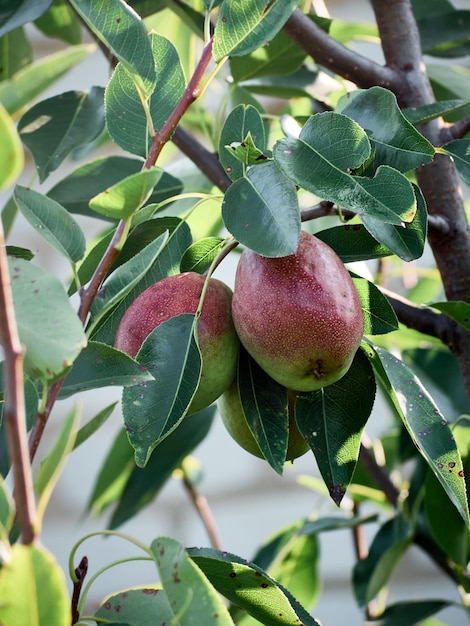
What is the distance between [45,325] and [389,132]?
0.75 feet

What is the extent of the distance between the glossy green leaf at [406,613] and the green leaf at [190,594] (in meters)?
0.61

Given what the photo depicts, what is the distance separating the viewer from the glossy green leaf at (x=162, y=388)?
422 millimetres

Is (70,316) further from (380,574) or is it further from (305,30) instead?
(380,574)

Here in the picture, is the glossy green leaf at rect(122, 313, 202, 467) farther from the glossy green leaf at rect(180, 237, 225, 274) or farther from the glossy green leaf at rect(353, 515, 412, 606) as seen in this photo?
the glossy green leaf at rect(353, 515, 412, 606)

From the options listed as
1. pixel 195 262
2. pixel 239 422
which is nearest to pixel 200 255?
pixel 195 262

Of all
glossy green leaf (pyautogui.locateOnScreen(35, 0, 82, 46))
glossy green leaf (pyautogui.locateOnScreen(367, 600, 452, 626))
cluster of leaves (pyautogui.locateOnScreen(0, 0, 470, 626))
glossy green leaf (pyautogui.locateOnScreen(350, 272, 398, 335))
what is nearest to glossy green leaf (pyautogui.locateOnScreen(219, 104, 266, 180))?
cluster of leaves (pyautogui.locateOnScreen(0, 0, 470, 626))

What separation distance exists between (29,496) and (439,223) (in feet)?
1.40

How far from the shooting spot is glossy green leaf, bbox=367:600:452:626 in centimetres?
88

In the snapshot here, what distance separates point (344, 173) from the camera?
0.43 meters

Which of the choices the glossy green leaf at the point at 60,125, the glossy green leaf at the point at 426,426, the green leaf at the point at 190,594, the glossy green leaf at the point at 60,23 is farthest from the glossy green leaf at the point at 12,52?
the green leaf at the point at 190,594

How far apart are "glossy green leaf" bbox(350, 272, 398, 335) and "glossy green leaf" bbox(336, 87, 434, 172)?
8 cm

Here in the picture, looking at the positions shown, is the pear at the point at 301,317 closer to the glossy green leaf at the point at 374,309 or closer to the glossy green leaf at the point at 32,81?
the glossy green leaf at the point at 374,309

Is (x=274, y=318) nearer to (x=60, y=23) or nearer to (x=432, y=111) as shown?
(x=432, y=111)

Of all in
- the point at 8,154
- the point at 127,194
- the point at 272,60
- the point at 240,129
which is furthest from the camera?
the point at 272,60
